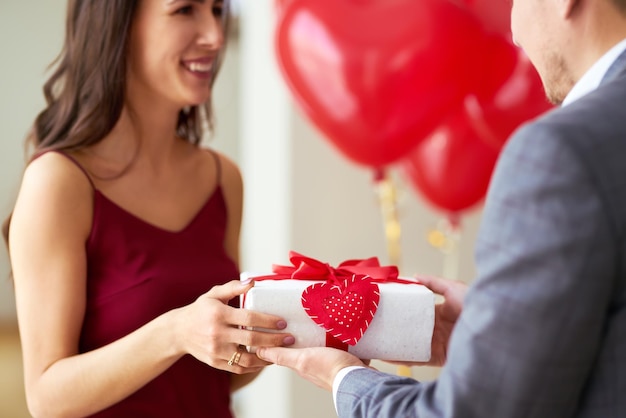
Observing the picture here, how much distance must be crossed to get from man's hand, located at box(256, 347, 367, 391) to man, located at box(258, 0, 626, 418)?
20 centimetres

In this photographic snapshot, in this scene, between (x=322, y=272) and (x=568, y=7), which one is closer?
(x=568, y=7)

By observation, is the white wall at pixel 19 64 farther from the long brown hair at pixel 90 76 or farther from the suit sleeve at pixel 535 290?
the suit sleeve at pixel 535 290

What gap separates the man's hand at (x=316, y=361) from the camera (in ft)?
3.79

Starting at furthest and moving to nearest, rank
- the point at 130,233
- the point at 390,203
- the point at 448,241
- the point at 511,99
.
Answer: the point at 448,241
the point at 390,203
the point at 511,99
the point at 130,233

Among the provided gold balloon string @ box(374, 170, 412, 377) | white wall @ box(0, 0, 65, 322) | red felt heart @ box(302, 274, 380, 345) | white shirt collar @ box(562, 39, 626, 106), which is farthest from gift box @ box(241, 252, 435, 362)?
white wall @ box(0, 0, 65, 322)

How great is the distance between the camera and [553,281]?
860 mm

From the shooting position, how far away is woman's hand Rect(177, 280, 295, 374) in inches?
48.6

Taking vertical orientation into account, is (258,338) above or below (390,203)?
below

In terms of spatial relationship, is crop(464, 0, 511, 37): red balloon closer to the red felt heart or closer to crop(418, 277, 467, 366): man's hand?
crop(418, 277, 467, 366): man's hand

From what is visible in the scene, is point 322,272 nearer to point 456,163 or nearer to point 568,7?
point 568,7

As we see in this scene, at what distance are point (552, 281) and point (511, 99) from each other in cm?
152

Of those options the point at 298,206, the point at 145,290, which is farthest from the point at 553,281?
the point at 298,206

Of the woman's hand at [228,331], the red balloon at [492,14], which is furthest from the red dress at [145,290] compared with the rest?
the red balloon at [492,14]

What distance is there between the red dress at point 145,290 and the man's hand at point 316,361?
0.39 m
